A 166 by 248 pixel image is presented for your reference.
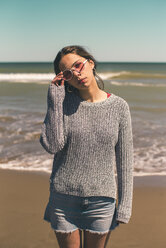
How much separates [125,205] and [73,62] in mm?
1049

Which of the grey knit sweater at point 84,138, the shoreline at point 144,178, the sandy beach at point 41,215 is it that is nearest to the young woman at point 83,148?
the grey knit sweater at point 84,138

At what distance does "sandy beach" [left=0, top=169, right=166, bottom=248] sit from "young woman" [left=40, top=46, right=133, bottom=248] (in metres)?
1.67

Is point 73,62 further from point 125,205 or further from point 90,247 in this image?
point 90,247

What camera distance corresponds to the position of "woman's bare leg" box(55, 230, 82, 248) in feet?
6.63

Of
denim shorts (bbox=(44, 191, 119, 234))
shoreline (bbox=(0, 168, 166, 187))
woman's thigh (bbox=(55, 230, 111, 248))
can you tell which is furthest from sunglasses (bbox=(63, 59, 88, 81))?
shoreline (bbox=(0, 168, 166, 187))

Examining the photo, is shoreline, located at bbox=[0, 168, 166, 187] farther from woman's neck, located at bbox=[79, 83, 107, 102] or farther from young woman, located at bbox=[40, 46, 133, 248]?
woman's neck, located at bbox=[79, 83, 107, 102]

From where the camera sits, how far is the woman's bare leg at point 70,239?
2.02m

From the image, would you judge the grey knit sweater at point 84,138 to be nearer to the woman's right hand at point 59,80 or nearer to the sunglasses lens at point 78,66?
the woman's right hand at point 59,80

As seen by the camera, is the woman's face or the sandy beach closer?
the woman's face

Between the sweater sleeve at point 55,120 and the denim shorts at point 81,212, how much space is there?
35 centimetres

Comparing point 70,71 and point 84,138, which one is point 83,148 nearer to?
A: point 84,138

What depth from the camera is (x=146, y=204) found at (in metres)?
4.38

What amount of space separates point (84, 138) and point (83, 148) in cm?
7

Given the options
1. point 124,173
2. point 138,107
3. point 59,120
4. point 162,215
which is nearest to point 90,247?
point 124,173
